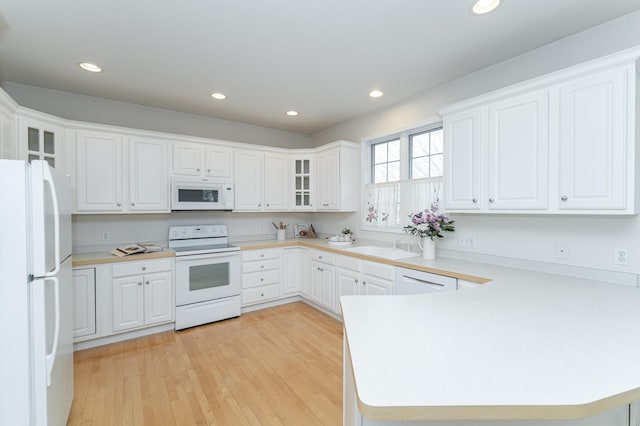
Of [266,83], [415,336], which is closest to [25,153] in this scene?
[266,83]

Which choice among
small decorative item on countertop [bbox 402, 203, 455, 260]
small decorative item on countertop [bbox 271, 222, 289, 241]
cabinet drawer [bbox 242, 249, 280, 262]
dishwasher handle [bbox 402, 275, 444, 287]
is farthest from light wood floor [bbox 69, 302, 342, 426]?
small decorative item on countertop [bbox 271, 222, 289, 241]

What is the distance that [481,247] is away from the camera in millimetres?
2568

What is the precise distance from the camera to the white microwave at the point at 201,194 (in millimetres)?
3414

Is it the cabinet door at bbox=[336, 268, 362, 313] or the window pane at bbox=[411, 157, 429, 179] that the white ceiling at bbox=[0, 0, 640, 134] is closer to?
the window pane at bbox=[411, 157, 429, 179]

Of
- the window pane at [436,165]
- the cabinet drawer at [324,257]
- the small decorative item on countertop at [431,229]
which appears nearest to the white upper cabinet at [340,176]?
the cabinet drawer at [324,257]

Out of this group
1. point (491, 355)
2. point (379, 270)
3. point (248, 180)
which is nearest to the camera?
point (491, 355)

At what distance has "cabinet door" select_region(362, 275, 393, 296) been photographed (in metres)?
2.76

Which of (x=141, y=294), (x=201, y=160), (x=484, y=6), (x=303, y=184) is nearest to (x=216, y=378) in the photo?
(x=141, y=294)

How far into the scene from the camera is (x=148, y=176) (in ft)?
10.8

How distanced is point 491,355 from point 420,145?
2754 millimetres

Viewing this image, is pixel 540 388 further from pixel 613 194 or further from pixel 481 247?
pixel 481 247

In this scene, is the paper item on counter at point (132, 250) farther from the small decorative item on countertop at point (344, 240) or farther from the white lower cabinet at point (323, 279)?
the small decorative item on countertop at point (344, 240)

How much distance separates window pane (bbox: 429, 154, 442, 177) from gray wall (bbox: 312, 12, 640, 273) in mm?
441

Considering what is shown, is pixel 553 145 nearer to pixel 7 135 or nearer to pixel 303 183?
pixel 303 183
